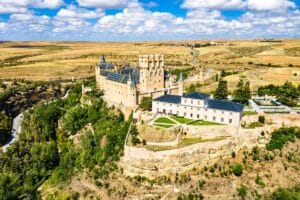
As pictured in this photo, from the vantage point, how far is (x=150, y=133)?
55188 millimetres

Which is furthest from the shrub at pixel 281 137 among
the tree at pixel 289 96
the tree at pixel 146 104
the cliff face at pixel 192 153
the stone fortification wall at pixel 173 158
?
the tree at pixel 146 104

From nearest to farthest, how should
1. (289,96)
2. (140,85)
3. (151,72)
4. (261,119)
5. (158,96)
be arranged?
(261,119) → (289,96) → (140,85) → (158,96) → (151,72)

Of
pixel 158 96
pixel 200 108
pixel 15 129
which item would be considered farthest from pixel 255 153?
pixel 15 129

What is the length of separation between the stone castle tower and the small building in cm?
944

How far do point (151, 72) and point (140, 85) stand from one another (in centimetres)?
392

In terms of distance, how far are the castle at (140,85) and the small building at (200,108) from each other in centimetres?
631

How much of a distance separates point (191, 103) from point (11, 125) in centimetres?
6162

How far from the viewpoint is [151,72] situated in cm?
7231

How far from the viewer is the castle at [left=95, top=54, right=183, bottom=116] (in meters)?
67.0

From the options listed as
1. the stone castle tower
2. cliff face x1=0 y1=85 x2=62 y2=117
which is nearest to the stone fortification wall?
the stone castle tower

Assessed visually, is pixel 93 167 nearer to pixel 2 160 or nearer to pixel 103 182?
pixel 103 182

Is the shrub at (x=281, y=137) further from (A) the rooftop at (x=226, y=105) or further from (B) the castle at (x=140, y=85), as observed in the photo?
(B) the castle at (x=140, y=85)

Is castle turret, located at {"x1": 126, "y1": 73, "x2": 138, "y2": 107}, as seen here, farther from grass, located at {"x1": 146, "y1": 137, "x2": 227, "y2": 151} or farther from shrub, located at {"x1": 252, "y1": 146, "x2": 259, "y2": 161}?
shrub, located at {"x1": 252, "y1": 146, "x2": 259, "y2": 161}

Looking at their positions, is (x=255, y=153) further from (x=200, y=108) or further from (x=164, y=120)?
(x=164, y=120)
